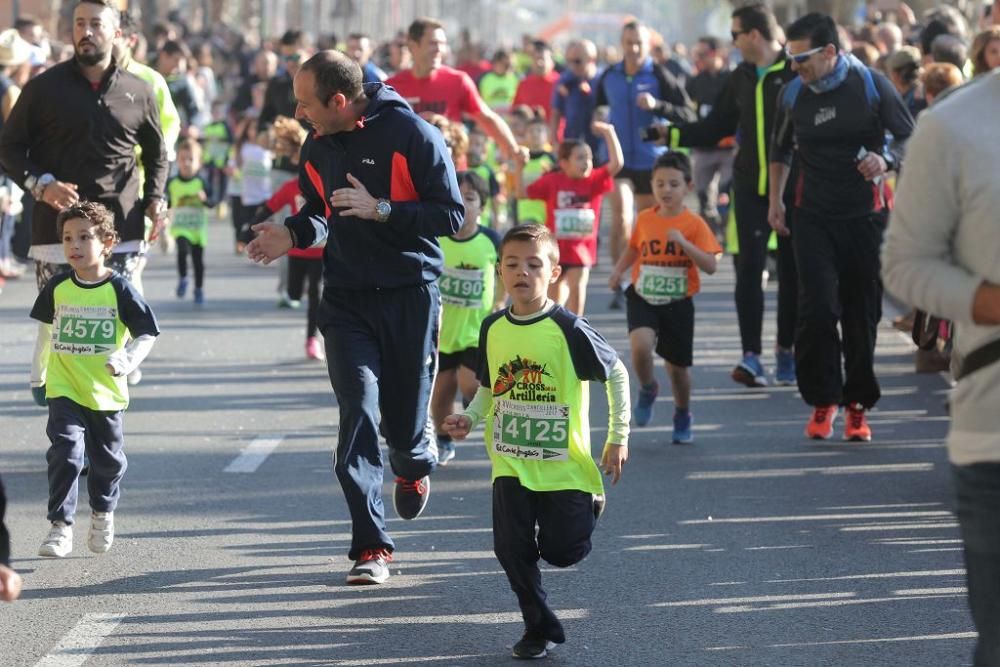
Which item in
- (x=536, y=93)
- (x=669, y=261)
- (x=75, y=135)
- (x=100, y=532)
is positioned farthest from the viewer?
(x=536, y=93)

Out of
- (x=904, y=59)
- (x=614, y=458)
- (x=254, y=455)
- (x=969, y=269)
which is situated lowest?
(x=254, y=455)

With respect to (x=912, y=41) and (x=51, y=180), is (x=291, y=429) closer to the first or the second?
(x=51, y=180)

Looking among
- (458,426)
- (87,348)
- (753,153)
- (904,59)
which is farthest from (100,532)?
(904,59)

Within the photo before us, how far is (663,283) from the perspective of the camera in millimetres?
10305

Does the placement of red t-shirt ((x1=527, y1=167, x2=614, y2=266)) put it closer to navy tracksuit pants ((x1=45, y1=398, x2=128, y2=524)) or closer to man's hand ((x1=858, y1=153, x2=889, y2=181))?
man's hand ((x1=858, y1=153, x2=889, y2=181))

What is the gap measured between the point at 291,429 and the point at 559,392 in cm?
464

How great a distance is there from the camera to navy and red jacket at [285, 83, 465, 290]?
7090 millimetres

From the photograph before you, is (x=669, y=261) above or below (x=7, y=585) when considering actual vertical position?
above

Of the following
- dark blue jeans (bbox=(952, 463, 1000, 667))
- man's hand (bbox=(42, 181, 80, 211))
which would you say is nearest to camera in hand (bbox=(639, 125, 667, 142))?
man's hand (bbox=(42, 181, 80, 211))

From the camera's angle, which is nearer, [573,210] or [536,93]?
[573,210]

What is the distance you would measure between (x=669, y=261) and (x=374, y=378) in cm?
339

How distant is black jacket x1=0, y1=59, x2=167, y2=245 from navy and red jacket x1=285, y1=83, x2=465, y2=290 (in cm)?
221

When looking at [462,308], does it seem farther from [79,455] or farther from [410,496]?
[79,455]

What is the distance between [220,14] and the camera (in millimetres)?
64062
